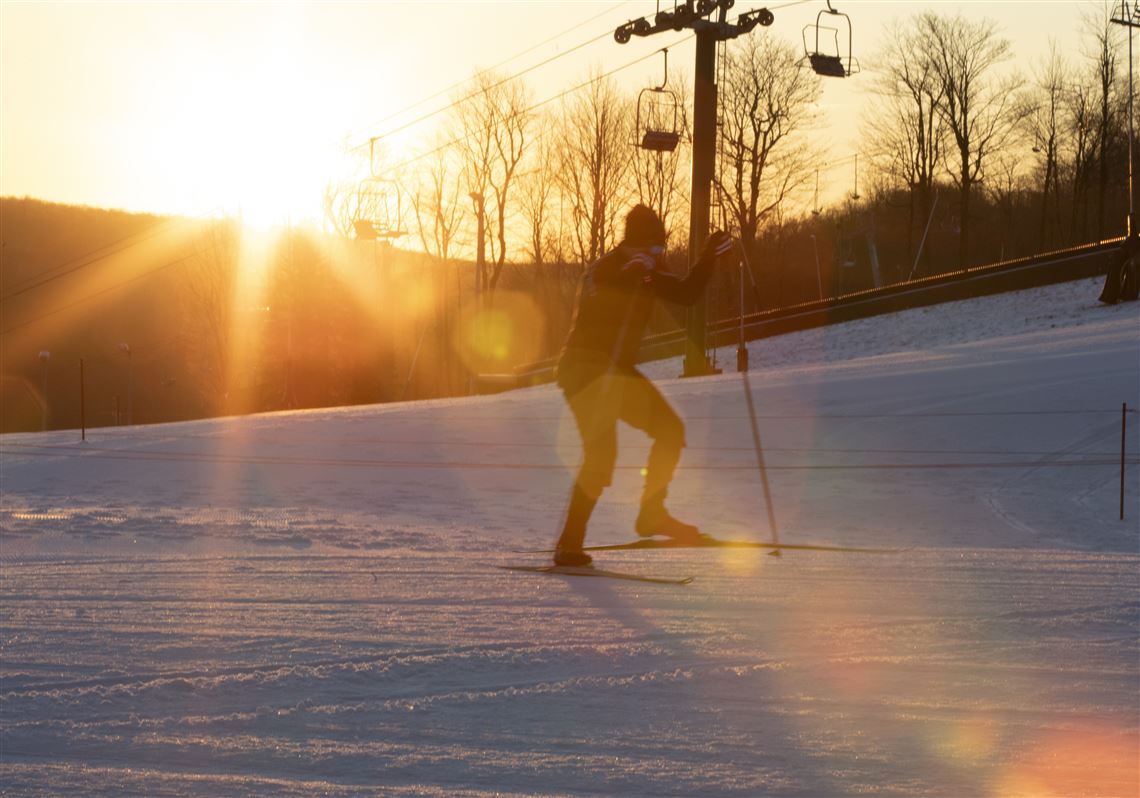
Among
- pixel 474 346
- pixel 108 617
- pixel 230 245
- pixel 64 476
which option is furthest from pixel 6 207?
pixel 108 617

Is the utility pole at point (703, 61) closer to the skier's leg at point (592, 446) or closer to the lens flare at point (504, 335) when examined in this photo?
the skier's leg at point (592, 446)

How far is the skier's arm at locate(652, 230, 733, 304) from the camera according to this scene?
5.97 metres

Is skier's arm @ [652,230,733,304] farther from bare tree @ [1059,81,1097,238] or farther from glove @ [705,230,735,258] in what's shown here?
bare tree @ [1059,81,1097,238]

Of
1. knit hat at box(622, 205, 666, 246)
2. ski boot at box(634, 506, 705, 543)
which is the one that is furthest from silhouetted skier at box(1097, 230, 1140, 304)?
knit hat at box(622, 205, 666, 246)

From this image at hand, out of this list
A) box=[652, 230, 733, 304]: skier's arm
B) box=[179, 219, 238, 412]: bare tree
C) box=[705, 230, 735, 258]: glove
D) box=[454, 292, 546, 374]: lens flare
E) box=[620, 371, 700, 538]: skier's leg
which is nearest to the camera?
box=[652, 230, 733, 304]: skier's arm

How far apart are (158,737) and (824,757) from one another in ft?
5.77

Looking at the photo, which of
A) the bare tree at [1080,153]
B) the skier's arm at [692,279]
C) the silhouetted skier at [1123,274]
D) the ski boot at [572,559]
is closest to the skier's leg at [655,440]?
the skier's arm at [692,279]

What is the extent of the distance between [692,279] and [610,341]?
1.63ft

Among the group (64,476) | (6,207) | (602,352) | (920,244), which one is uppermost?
(6,207)

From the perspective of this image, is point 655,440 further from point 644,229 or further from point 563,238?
point 563,238

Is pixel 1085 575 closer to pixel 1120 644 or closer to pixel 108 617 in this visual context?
pixel 1120 644

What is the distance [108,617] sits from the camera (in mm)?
4867

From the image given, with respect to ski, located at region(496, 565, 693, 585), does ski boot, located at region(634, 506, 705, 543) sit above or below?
above

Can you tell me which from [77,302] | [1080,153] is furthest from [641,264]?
[77,302]
